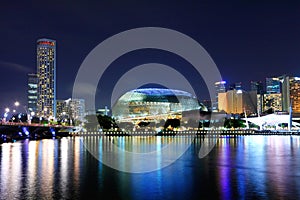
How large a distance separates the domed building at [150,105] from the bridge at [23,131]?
40001 mm

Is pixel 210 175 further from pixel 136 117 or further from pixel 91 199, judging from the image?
pixel 136 117

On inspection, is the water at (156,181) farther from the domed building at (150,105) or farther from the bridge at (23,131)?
the domed building at (150,105)

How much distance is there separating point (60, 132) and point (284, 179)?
4409 inches

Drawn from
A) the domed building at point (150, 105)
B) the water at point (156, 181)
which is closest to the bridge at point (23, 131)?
the domed building at point (150, 105)

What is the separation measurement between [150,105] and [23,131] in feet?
233

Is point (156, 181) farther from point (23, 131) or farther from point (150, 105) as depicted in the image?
point (150, 105)

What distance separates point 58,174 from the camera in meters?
25.6

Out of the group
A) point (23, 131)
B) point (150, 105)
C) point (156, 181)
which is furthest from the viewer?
point (150, 105)

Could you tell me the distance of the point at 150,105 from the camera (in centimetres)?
16238

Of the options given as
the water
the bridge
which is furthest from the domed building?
the water

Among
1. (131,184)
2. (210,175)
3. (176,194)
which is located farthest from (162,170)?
(176,194)

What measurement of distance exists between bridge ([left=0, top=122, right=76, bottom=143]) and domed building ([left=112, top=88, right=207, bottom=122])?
40001 millimetres

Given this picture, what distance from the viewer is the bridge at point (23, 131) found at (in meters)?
80.3

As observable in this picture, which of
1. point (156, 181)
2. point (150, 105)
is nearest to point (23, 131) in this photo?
point (150, 105)
